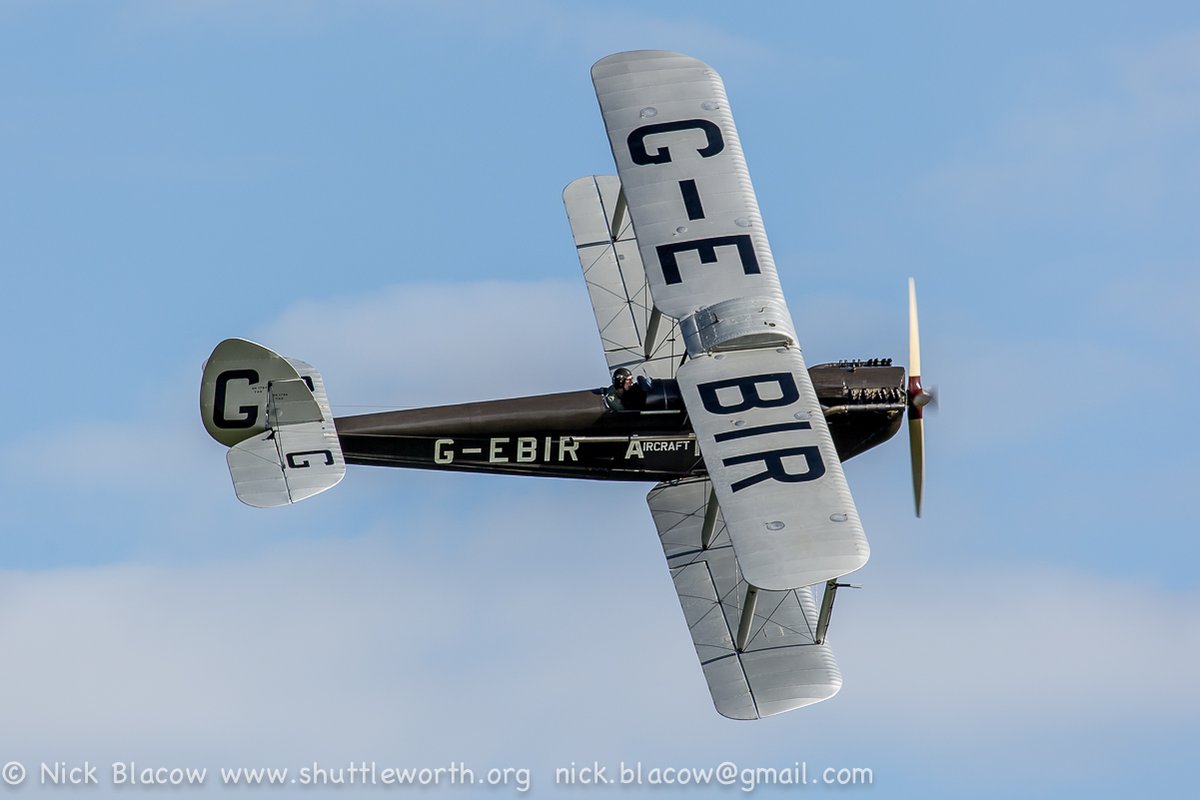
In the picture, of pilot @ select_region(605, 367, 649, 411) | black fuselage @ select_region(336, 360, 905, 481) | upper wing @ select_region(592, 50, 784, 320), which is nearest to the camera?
upper wing @ select_region(592, 50, 784, 320)

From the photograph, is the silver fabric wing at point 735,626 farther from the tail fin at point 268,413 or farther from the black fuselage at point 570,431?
the tail fin at point 268,413

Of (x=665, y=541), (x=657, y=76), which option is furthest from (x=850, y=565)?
(x=657, y=76)

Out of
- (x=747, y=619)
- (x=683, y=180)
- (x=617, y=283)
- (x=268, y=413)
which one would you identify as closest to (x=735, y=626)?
(x=747, y=619)

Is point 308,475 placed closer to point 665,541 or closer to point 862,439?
point 665,541

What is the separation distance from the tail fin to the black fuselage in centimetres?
70

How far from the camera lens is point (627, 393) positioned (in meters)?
32.1

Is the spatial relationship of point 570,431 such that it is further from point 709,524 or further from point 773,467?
point 773,467

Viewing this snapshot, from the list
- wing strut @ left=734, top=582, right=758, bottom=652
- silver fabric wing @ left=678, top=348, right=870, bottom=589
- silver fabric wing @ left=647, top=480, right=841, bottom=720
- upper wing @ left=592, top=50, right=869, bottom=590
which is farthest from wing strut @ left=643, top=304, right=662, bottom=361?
wing strut @ left=734, top=582, right=758, bottom=652

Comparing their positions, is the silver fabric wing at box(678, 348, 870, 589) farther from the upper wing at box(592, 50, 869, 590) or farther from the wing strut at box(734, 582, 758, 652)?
the wing strut at box(734, 582, 758, 652)

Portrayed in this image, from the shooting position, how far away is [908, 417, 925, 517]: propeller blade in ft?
104

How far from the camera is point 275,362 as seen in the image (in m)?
31.9

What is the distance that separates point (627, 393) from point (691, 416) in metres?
2.11

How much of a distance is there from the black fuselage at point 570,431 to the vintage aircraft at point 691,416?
0.02m

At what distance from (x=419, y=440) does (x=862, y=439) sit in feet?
18.3
